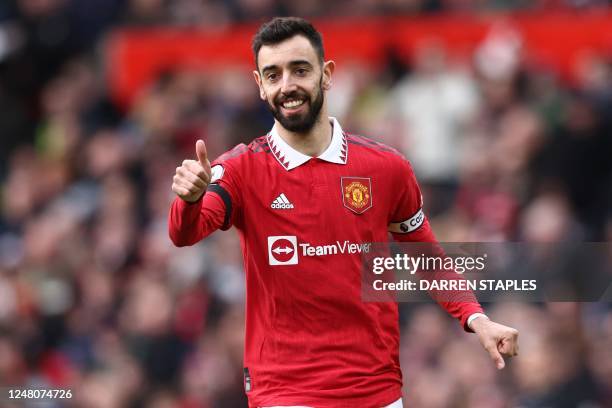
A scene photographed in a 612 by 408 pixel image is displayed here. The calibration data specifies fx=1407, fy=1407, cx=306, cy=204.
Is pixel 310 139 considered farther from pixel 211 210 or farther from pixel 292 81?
pixel 211 210

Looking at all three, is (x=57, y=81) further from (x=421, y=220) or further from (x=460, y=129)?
(x=421, y=220)

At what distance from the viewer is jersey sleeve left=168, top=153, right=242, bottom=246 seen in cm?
546

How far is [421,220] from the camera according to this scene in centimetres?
622

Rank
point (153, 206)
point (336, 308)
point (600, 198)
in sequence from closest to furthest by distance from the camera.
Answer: point (336, 308)
point (600, 198)
point (153, 206)

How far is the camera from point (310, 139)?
6.00 meters

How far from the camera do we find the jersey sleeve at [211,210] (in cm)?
546

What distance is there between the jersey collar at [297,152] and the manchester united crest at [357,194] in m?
0.11

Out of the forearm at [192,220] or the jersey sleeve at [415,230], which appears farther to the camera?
the jersey sleeve at [415,230]

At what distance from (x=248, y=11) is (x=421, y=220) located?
777cm

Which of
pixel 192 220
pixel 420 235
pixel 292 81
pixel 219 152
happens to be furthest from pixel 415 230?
pixel 219 152

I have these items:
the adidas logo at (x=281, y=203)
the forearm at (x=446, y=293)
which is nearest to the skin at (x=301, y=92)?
the forearm at (x=446, y=293)

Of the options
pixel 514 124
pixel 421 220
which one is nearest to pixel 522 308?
pixel 514 124

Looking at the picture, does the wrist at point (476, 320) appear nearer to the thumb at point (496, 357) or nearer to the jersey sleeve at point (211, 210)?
the thumb at point (496, 357)

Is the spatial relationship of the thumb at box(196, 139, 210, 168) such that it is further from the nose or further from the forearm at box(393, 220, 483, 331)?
the forearm at box(393, 220, 483, 331)
